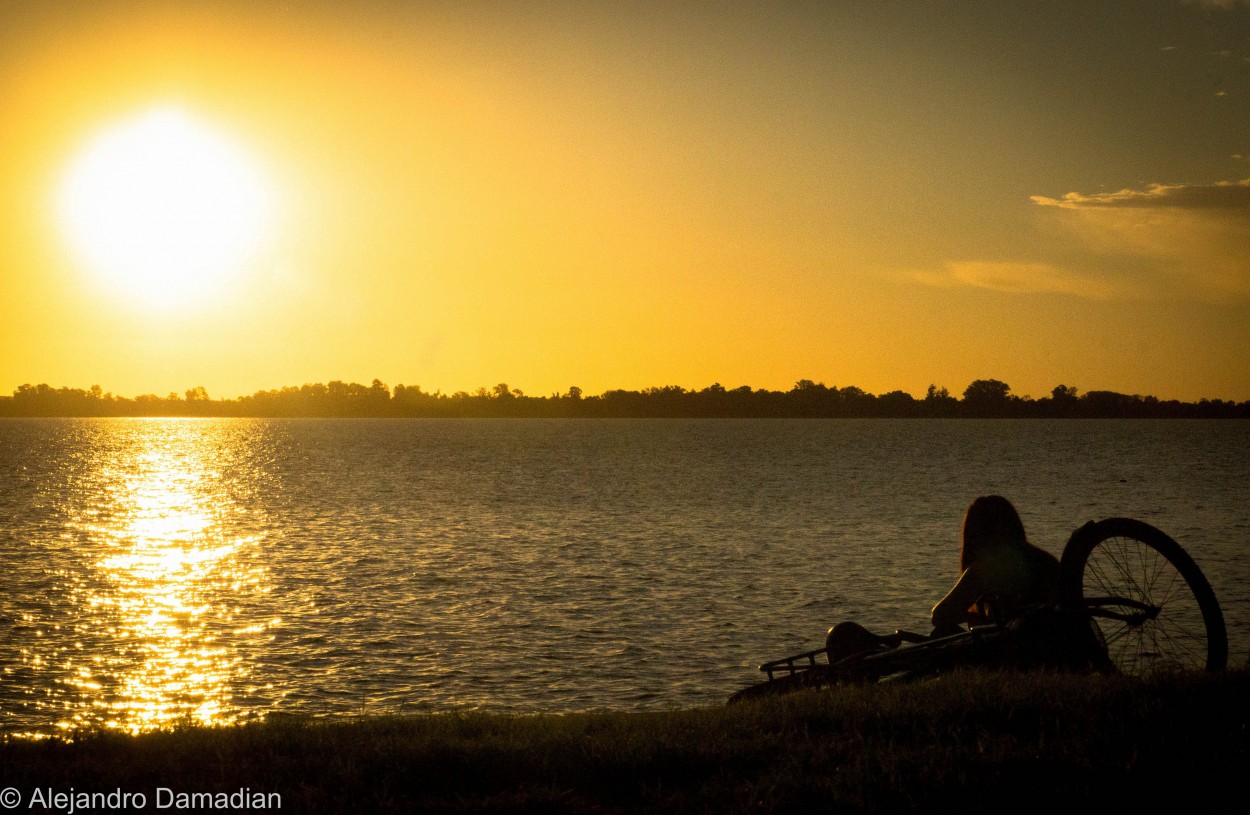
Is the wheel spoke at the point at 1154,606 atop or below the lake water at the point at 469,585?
atop

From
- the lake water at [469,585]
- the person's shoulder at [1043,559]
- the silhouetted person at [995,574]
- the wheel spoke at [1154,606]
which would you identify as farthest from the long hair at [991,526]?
the lake water at [469,585]

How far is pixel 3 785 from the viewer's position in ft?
23.0

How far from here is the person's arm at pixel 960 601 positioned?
9.95 metres

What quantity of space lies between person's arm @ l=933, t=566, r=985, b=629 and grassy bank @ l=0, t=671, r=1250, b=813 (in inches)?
50.3

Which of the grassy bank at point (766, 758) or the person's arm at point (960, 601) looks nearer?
the grassy bank at point (766, 758)

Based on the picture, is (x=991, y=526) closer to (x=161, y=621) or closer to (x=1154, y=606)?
(x=1154, y=606)

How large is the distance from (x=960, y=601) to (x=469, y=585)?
20.7 m

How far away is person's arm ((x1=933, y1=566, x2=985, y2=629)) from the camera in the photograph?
995 cm

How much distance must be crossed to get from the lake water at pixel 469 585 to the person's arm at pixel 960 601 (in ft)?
22.6

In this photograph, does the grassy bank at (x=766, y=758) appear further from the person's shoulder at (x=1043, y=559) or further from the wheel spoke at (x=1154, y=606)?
the person's shoulder at (x=1043, y=559)

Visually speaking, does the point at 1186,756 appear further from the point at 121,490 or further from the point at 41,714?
the point at 121,490

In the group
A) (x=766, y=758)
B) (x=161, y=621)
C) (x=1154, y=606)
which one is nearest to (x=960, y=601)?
(x=1154, y=606)

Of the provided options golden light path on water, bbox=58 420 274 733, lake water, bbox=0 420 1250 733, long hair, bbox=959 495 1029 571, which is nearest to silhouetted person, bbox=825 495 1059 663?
long hair, bbox=959 495 1029 571

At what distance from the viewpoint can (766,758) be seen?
7.33 metres
